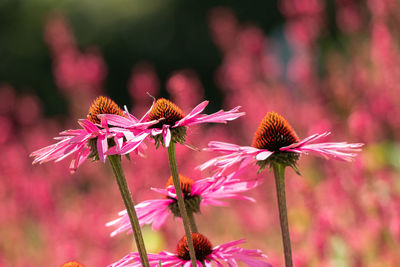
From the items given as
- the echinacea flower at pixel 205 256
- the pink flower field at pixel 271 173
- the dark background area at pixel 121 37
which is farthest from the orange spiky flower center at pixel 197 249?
the dark background area at pixel 121 37

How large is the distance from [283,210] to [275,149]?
15 cm

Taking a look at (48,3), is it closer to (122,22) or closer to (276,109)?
(122,22)

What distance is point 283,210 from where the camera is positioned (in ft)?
2.88

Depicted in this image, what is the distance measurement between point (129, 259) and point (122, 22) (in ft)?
35.8

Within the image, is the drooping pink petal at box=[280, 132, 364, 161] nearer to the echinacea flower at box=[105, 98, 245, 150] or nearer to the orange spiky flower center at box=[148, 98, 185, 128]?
the echinacea flower at box=[105, 98, 245, 150]

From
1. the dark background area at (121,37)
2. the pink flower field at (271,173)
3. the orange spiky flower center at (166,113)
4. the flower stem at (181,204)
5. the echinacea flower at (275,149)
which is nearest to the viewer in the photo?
the flower stem at (181,204)

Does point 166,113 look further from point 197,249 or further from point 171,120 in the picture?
point 197,249

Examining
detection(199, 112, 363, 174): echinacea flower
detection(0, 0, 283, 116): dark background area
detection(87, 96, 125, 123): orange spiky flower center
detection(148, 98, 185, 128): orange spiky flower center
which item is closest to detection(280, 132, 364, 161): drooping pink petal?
detection(199, 112, 363, 174): echinacea flower

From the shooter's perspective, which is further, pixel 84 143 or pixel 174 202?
pixel 174 202

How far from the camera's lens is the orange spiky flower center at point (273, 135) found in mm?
1047

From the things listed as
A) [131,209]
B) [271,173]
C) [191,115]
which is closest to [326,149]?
[191,115]

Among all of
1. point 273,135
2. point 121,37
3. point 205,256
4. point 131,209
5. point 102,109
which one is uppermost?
point 121,37

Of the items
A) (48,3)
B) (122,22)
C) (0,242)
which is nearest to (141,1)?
(122,22)

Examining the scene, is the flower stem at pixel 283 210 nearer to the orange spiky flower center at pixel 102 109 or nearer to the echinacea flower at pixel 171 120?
the echinacea flower at pixel 171 120
